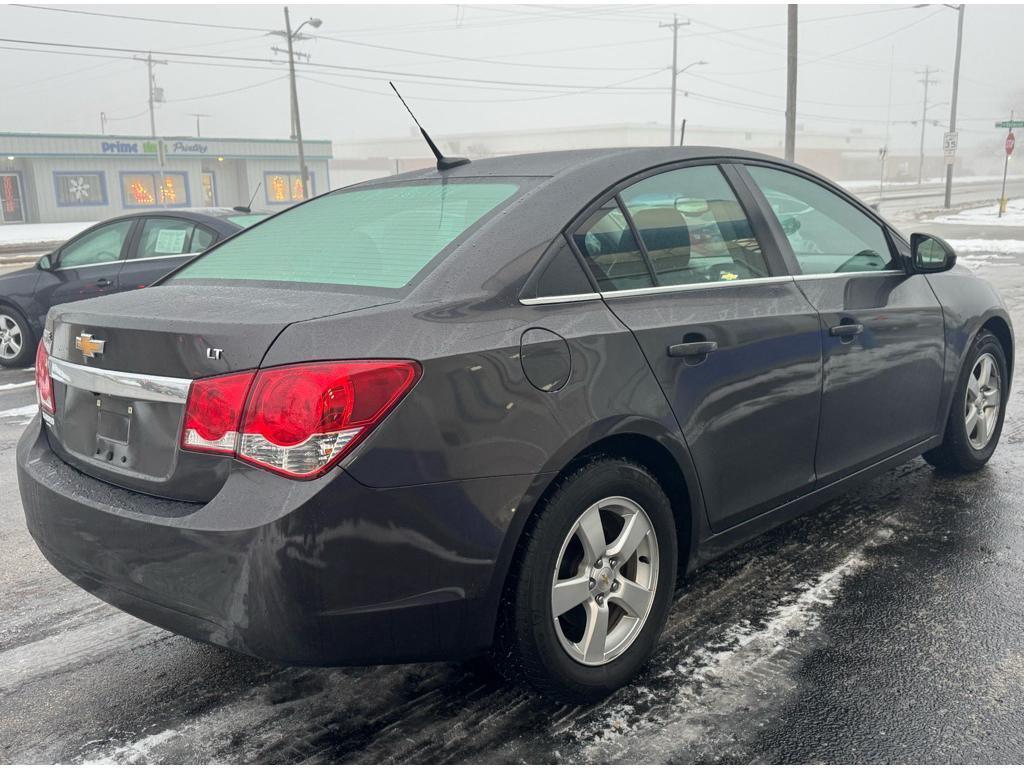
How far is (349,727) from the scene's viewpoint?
2.66 meters

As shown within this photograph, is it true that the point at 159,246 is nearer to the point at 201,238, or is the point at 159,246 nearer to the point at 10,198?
the point at 201,238

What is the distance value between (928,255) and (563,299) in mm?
2274

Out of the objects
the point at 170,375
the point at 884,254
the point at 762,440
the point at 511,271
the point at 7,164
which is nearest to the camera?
the point at 170,375

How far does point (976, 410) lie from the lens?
187 inches

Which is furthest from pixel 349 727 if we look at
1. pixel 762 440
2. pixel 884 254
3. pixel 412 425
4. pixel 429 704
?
pixel 884 254

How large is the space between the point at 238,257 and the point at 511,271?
1.20m

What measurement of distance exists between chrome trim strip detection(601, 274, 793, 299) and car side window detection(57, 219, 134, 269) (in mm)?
7428

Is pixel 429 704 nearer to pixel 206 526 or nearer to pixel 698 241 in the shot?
pixel 206 526

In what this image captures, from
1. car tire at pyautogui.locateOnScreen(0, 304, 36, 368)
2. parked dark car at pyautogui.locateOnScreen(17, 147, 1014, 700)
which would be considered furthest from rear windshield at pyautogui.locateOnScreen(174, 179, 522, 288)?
car tire at pyautogui.locateOnScreen(0, 304, 36, 368)

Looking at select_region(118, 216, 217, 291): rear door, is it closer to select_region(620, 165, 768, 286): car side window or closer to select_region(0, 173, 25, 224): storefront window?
select_region(620, 165, 768, 286): car side window

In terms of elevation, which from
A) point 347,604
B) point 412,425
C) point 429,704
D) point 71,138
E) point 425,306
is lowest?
point 429,704

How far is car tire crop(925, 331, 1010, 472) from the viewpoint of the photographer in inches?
179

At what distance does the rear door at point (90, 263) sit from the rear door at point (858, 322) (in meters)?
7.08

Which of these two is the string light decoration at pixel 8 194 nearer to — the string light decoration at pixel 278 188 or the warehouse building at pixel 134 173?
the warehouse building at pixel 134 173
